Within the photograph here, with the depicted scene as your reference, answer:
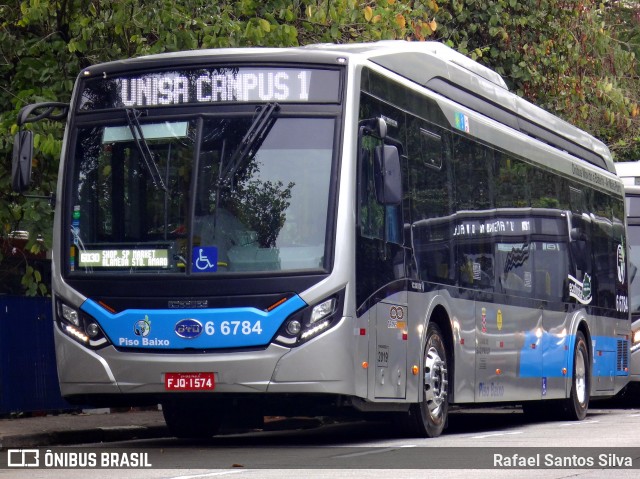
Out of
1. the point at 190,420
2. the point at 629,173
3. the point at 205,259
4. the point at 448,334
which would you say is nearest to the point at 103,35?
the point at 190,420

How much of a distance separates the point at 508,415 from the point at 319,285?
10251mm

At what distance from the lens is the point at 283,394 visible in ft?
38.3

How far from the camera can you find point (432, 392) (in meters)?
13.8

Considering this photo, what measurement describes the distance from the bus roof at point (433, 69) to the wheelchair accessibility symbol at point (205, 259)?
1688 millimetres

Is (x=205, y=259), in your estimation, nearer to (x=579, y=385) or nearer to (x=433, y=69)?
(x=433, y=69)

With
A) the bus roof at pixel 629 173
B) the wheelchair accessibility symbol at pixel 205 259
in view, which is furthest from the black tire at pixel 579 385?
→ the wheelchair accessibility symbol at pixel 205 259

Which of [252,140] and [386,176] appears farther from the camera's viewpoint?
[386,176]

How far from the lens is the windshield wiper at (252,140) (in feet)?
38.8

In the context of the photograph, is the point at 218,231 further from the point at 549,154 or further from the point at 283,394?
the point at 549,154

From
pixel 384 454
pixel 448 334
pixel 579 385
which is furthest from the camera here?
pixel 579 385

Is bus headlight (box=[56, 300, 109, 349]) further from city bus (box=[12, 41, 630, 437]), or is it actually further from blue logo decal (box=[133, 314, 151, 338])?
blue logo decal (box=[133, 314, 151, 338])

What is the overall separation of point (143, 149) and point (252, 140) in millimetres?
973

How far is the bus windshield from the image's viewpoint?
1173 cm

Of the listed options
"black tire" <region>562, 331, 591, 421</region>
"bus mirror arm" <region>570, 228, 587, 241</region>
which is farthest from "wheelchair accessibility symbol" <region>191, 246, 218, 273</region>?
"black tire" <region>562, 331, 591, 421</region>
